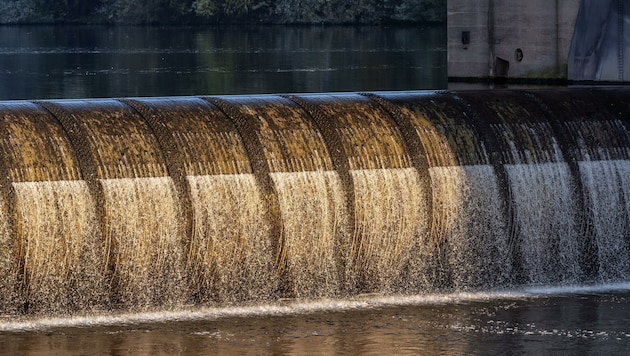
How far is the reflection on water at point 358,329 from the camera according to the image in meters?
16.0

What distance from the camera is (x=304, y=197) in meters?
18.6

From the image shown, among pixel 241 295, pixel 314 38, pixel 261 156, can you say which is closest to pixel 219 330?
pixel 241 295

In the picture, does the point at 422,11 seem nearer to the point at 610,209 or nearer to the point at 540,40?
the point at 540,40

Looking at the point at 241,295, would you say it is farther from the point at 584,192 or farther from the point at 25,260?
the point at 584,192

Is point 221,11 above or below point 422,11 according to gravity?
above

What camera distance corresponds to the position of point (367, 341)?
53.7 feet

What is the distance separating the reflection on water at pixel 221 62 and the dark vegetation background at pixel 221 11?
6.42 feet

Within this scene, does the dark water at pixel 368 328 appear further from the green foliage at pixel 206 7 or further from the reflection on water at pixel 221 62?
the green foliage at pixel 206 7

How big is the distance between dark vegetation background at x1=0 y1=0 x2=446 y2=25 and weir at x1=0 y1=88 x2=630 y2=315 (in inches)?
2347

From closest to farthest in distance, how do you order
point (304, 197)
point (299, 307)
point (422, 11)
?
point (299, 307), point (304, 197), point (422, 11)

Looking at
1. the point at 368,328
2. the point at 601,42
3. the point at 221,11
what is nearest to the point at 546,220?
→ the point at 368,328

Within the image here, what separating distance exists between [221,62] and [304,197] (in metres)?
33.3

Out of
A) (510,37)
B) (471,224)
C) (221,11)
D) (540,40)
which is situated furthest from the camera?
(221,11)

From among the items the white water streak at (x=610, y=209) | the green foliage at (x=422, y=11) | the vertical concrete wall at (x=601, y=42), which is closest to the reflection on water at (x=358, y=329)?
the white water streak at (x=610, y=209)
